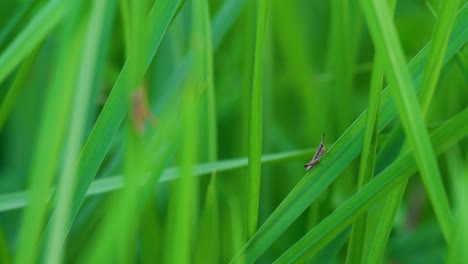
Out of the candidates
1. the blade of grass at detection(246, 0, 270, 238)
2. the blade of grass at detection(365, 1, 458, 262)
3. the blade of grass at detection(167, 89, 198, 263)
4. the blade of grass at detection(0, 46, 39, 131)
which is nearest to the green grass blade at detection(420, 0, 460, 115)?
the blade of grass at detection(365, 1, 458, 262)

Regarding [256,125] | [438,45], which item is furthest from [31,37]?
[438,45]

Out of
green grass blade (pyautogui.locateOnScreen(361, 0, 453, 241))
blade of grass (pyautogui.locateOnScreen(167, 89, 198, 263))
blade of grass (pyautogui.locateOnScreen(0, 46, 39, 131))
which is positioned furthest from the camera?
blade of grass (pyautogui.locateOnScreen(0, 46, 39, 131))

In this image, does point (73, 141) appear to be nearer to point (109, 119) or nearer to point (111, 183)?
point (109, 119)

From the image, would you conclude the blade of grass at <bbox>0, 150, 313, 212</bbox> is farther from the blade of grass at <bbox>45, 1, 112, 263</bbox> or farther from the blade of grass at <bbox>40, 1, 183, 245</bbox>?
the blade of grass at <bbox>45, 1, 112, 263</bbox>

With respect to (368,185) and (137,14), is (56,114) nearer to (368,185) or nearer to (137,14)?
(137,14)

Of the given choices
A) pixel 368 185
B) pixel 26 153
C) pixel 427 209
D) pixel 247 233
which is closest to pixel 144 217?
pixel 247 233

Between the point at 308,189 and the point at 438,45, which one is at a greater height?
the point at 438,45

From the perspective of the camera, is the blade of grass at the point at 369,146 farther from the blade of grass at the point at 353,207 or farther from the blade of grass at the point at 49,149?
the blade of grass at the point at 49,149
